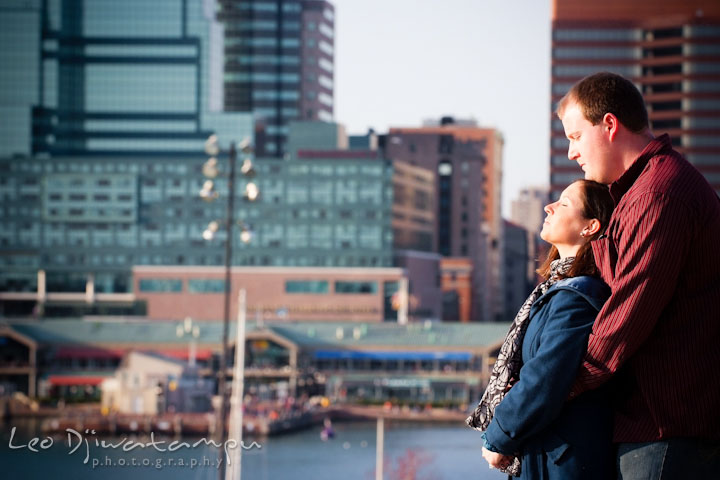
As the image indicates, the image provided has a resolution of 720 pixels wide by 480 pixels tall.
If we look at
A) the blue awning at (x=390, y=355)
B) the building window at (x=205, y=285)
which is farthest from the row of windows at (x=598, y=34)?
the blue awning at (x=390, y=355)

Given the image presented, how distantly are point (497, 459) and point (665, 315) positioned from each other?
95 centimetres

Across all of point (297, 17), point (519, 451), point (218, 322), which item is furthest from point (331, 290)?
point (519, 451)

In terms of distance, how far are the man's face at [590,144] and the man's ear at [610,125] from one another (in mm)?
13

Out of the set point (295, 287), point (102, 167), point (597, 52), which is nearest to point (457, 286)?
point (597, 52)

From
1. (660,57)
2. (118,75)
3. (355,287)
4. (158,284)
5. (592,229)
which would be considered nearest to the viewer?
(592,229)

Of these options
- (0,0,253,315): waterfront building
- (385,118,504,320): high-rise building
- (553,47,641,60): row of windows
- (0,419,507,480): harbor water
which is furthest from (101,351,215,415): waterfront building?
(385,118,504,320): high-rise building

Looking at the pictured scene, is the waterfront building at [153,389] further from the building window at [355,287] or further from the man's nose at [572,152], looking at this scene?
the man's nose at [572,152]

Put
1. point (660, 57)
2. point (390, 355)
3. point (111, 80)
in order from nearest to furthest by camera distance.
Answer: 1. point (390, 355)
2. point (660, 57)
3. point (111, 80)

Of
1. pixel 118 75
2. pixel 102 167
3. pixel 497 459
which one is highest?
pixel 118 75

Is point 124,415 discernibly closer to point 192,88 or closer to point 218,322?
point 218,322

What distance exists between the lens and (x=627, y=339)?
515 cm

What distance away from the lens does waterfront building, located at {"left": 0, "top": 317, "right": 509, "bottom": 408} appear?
10275 centimetres

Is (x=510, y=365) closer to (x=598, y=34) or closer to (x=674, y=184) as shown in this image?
(x=674, y=184)

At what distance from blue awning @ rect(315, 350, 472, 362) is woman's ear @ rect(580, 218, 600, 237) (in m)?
99.3
